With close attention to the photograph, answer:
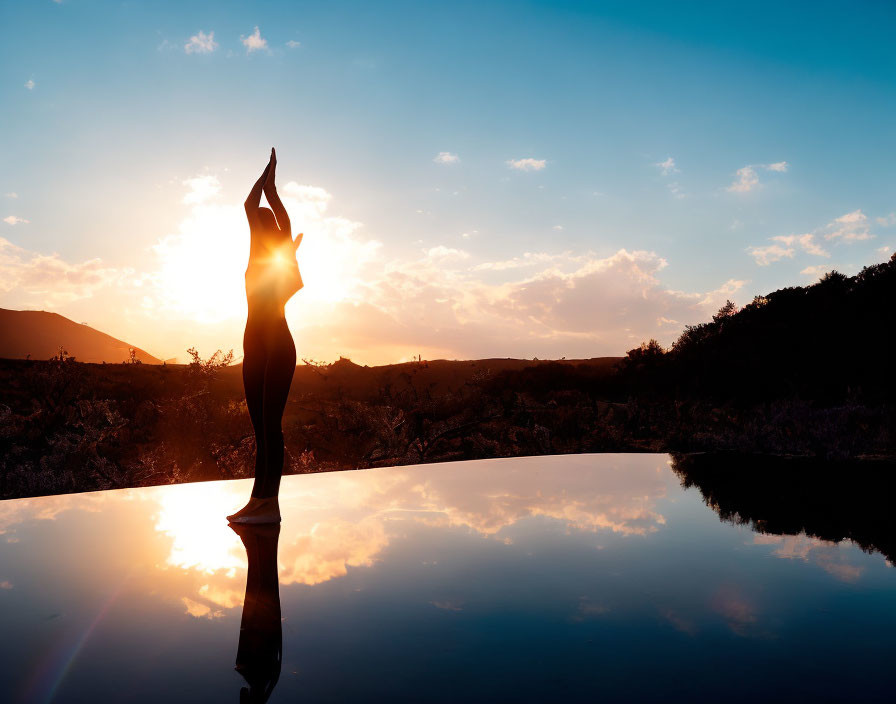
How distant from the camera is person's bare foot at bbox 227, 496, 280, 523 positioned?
162 inches

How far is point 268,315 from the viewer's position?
4473 millimetres

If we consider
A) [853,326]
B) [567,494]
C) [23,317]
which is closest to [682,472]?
[567,494]

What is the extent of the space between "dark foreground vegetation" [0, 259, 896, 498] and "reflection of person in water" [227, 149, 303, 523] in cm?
586

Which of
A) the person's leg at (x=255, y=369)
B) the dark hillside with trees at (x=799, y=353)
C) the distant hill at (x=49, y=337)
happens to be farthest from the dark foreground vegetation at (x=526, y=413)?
the distant hill at (x=49, y=337)

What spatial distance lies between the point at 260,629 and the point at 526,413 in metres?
11.1

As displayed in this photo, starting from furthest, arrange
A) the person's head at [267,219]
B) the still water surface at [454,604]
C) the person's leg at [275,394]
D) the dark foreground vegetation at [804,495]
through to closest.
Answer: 1. the person's head at [267,219]
2. the person's leg at [275,394]
3. the dark foreground vegetation at [804,495]
4. the still water surface at [454,604]

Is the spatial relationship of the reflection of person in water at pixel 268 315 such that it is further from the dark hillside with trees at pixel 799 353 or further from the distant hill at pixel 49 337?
the distant hill at pixel 49 337

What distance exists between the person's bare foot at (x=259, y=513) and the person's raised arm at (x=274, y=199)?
215 centimetres

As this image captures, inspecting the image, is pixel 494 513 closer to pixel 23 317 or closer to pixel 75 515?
pixel 75 515

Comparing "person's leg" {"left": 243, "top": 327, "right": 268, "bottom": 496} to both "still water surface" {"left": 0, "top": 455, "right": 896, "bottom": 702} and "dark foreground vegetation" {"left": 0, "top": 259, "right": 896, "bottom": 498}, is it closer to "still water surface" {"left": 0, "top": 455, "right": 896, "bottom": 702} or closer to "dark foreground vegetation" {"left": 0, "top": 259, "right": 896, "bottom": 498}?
"still water surface" {"left": 0, "top": 455, "right": 896, "bottom": 702}

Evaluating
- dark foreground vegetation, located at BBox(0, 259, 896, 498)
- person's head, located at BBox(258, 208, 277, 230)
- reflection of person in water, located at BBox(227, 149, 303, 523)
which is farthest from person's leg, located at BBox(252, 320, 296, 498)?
dark foreground vegetation, located at BBox(0, 259, 896, 498)

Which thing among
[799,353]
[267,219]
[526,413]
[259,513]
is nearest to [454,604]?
[259,513]

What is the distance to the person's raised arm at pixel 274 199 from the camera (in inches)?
178

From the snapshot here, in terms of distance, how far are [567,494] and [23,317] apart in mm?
136476
